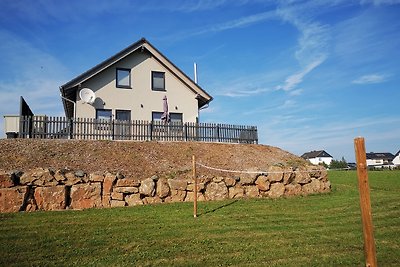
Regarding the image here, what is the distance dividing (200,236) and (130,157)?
27.5ft

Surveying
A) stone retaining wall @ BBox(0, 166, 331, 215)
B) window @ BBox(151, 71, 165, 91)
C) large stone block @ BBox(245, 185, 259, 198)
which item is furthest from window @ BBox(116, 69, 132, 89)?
large stone block @ BBox(245, 185, 259, 198)

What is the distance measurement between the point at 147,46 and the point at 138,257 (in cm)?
2172

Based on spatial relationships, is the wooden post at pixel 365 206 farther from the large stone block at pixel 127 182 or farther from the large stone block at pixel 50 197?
the large stone block at pixel 50 197

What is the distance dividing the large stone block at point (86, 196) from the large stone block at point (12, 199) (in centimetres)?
173

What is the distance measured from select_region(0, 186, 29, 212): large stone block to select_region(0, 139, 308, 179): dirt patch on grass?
5.88 feet

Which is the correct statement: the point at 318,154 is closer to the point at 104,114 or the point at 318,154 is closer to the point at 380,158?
the point at 380,158

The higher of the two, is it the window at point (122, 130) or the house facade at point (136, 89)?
the house facade at point (136, 89)

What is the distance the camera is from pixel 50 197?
1198cm

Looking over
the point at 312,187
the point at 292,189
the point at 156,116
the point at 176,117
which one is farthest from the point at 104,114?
the point at 312,187

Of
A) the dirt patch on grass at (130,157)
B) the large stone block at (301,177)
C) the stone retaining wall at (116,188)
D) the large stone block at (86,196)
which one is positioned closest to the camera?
the stone retaining wall at (116,188)

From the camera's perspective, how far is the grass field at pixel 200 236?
6789 millimetres

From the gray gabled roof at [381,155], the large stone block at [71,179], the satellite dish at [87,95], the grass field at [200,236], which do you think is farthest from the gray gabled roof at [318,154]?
the large stone block at [71,179]

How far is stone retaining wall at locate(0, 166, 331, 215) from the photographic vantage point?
11766 mm

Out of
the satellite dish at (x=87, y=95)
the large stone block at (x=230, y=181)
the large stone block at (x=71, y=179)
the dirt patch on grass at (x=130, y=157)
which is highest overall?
the satellite dish at (x=87, y=95)
